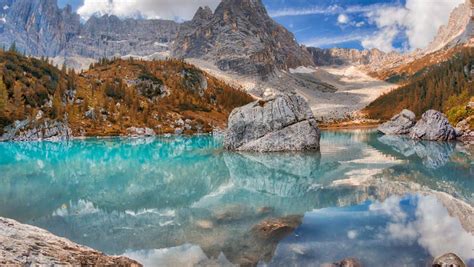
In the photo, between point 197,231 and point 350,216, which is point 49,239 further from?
point 350,216

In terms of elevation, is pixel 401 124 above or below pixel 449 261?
below

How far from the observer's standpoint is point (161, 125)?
14112cm

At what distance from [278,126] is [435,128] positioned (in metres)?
38.1

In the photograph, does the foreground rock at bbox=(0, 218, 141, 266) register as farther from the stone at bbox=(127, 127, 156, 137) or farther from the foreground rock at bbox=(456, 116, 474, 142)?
the stone at bbox=(127, 127, 156, 137)

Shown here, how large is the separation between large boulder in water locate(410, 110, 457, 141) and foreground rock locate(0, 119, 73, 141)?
94.3 metres

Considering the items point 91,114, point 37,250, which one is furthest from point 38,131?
point 37,250

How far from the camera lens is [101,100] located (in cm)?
14150

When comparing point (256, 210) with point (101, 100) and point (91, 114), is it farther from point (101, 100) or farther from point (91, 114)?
point (101, 100)

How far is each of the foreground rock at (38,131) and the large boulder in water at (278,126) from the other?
71168 millimetres

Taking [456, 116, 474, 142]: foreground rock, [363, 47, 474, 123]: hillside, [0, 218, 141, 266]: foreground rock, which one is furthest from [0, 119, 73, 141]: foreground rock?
[363, 47, 474, 123]: hillside

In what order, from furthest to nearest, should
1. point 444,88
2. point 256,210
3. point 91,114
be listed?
point 444,88
point 91,114
point 256,210

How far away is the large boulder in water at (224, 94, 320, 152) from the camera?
5712 cm

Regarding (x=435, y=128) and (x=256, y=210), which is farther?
(x=435, y=128)

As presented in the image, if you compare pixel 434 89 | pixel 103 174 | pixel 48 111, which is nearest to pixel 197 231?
pixel 103 174
